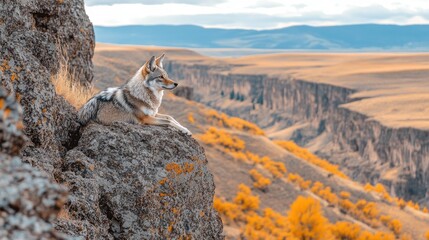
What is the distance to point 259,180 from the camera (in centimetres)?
3559

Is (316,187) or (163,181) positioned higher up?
(163,181)

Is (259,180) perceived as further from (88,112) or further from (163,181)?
(163,181)

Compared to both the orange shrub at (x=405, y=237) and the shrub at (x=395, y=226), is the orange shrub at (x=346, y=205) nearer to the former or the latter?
the shrub at (x=395, y=226)

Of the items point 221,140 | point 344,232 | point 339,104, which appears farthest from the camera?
point 339,104

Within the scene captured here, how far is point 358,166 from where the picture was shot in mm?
89688

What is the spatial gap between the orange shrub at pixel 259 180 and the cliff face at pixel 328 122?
4262cm

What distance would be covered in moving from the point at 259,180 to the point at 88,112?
29094 millimetres

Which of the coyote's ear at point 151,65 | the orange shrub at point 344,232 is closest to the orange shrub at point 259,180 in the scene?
the orange shrub at point 344,232

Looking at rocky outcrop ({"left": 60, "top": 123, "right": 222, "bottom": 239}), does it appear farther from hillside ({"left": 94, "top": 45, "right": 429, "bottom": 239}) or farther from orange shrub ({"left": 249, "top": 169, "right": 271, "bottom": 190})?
orange shrub ({"left": 249, "top": 169, "right": 271, "bottom": 190})

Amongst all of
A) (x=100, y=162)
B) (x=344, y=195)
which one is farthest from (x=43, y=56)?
(x=344, y=195)

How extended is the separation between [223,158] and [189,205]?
31020 mm

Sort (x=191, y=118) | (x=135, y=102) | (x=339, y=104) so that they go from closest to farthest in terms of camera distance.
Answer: (x=135, y=102)
(x=191, y=118)
(x=339, y=104)

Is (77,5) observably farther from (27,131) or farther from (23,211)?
(23,211)

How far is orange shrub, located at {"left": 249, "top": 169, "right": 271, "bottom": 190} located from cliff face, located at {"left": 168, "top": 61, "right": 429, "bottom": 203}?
42617mm
